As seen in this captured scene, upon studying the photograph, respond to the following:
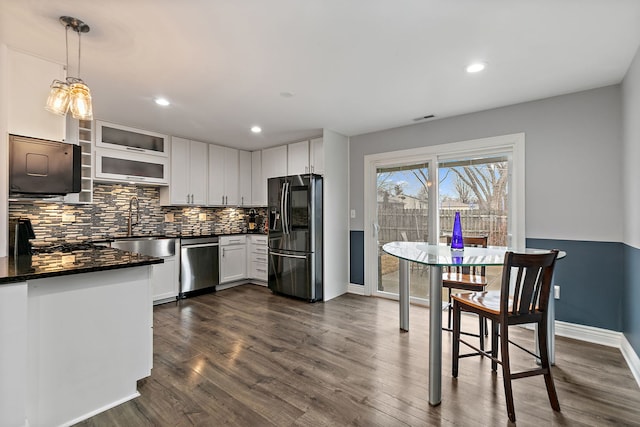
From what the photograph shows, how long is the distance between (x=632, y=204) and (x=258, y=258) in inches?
180

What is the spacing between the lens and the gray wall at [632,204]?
7.23 ft

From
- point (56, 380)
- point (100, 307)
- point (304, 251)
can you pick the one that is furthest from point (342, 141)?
point (56, 380)

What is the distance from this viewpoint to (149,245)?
386cm

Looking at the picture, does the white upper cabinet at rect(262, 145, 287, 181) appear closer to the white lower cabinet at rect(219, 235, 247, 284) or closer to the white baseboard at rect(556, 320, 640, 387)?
the white lower cabinet at rect(219, 235, 247, 284)

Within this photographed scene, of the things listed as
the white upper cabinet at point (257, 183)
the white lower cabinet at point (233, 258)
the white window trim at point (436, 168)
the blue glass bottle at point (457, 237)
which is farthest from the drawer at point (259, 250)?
the blue glass bottle at point (457, 237)

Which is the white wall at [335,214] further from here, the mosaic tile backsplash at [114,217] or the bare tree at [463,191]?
the mosaic tile backsplash at [114,217]

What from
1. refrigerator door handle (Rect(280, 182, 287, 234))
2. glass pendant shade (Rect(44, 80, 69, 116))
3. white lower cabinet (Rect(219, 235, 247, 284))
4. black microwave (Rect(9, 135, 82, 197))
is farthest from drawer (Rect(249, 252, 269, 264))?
glass pendant shade (Rect(44, 80, 69, 116))

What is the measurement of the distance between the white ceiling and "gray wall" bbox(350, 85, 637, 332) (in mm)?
214

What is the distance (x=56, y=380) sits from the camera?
1.66 m

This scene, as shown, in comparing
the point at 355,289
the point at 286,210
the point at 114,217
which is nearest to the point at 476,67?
the point at 286,210

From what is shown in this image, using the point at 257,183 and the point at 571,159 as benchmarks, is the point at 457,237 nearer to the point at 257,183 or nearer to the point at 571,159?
the point at 571,159

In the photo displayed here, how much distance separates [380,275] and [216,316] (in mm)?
2334

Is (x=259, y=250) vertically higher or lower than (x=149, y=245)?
lower

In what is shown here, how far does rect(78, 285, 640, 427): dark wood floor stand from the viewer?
1.78 meters
